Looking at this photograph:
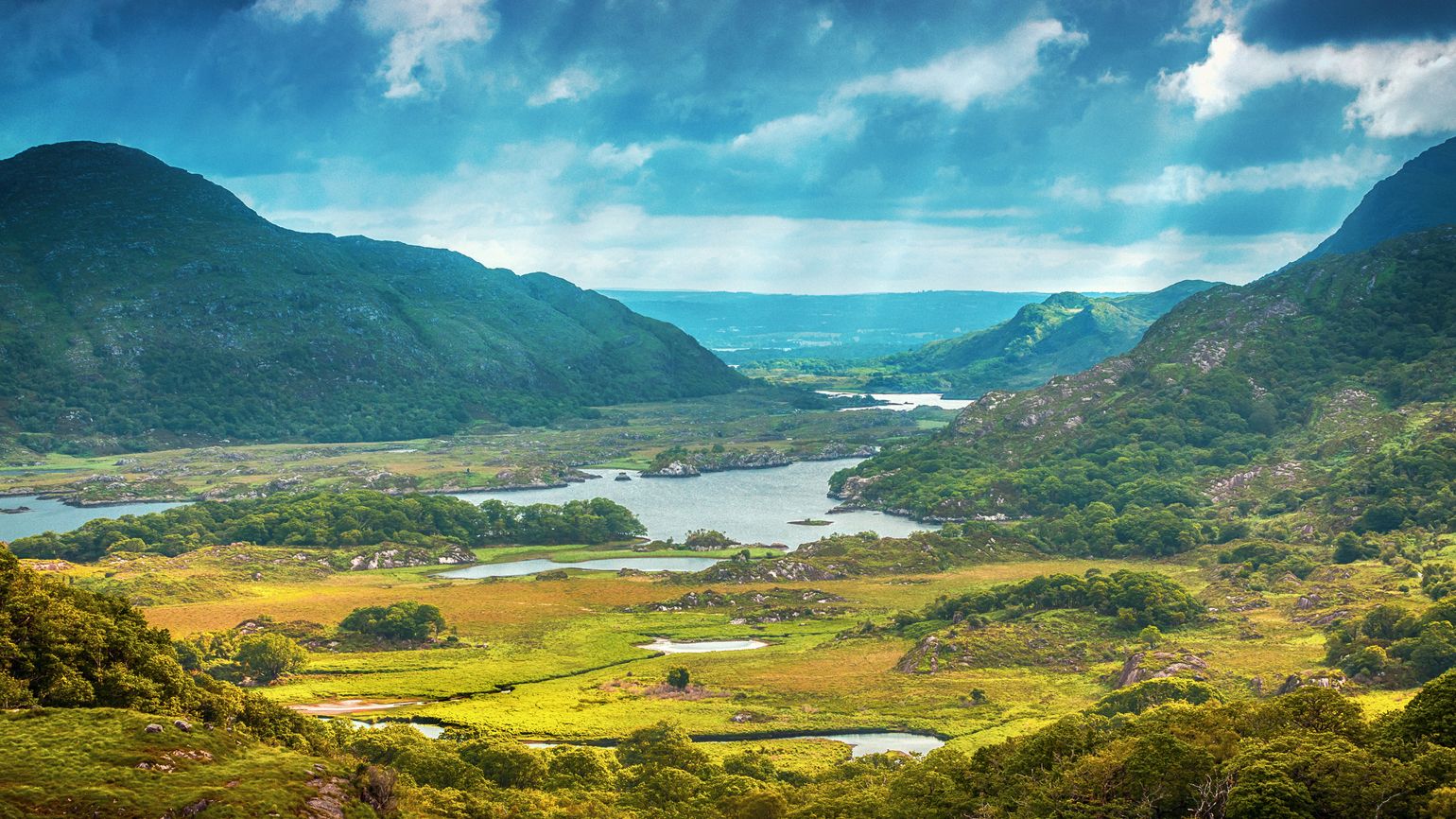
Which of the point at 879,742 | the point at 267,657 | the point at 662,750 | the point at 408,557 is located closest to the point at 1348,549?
the point at 879,742

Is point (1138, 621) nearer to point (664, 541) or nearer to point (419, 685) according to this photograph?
point (419, 685)

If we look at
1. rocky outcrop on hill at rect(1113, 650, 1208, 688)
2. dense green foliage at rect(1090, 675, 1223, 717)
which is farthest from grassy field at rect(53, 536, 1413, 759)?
dense green foliage at rect(1090, 675, 1223, 717)

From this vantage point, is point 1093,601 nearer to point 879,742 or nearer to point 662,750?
point 879,742

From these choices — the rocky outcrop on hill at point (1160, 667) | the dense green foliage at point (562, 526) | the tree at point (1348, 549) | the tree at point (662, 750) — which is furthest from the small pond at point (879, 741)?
the dense green foliage at point (562, 526)

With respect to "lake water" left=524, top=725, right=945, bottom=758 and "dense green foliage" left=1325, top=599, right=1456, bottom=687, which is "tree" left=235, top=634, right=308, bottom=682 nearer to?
"lake water" left=524, top=725, right=945, bottom=758

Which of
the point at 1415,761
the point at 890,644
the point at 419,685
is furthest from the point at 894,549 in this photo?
the point at 1415,761

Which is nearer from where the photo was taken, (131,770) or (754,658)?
(131,770)
